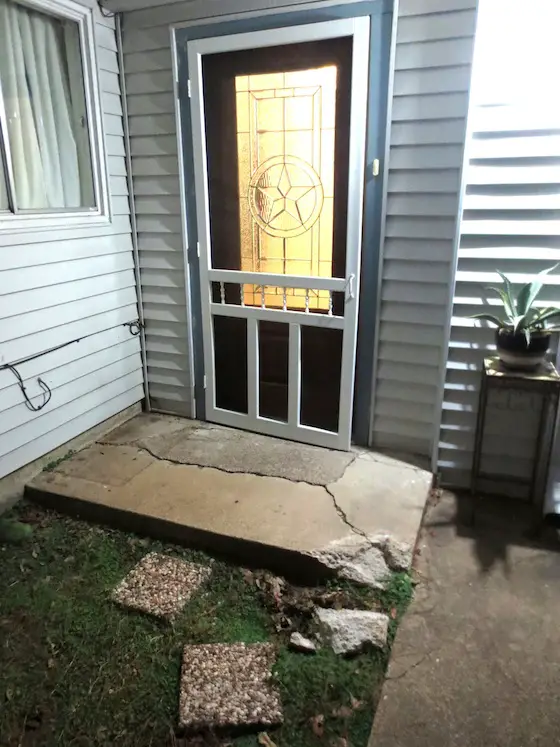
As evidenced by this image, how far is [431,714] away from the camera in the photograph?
66.0 inches

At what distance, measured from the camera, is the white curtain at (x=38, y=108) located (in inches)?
99.3

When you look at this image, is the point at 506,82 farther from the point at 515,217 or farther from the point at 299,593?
the point at 299,593

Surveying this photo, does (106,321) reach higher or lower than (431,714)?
higher

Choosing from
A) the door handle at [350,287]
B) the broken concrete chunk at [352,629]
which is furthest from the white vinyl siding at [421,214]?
the broken concrete chunk at [352,629]

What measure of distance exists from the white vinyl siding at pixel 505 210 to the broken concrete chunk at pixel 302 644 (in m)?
1.36

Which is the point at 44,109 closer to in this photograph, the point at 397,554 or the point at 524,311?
the point at 524,311

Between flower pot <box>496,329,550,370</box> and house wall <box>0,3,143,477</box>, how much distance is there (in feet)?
→ 7.07

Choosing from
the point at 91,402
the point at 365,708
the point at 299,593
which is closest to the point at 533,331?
the point at 299,593

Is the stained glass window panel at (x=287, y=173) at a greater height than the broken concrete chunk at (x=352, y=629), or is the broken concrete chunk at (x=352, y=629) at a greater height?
the stained glass window panel at (x=287, y=173)

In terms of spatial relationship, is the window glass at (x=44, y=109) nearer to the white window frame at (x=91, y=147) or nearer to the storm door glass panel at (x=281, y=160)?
the white window frame at (x=91, y=147)

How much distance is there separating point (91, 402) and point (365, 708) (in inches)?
85.7

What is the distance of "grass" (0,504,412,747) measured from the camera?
5.41 ft

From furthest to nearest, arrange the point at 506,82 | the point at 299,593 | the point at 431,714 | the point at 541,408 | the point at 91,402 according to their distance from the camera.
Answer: the point at 91,402 → the point at 541,408 → the point at 506,82 → the point at 299,593 → the point at 431,714

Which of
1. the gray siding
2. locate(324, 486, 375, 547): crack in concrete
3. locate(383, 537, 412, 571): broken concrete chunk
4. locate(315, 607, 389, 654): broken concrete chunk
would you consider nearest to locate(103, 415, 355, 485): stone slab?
locate(324, 486, 375, 547): crack in concrete
